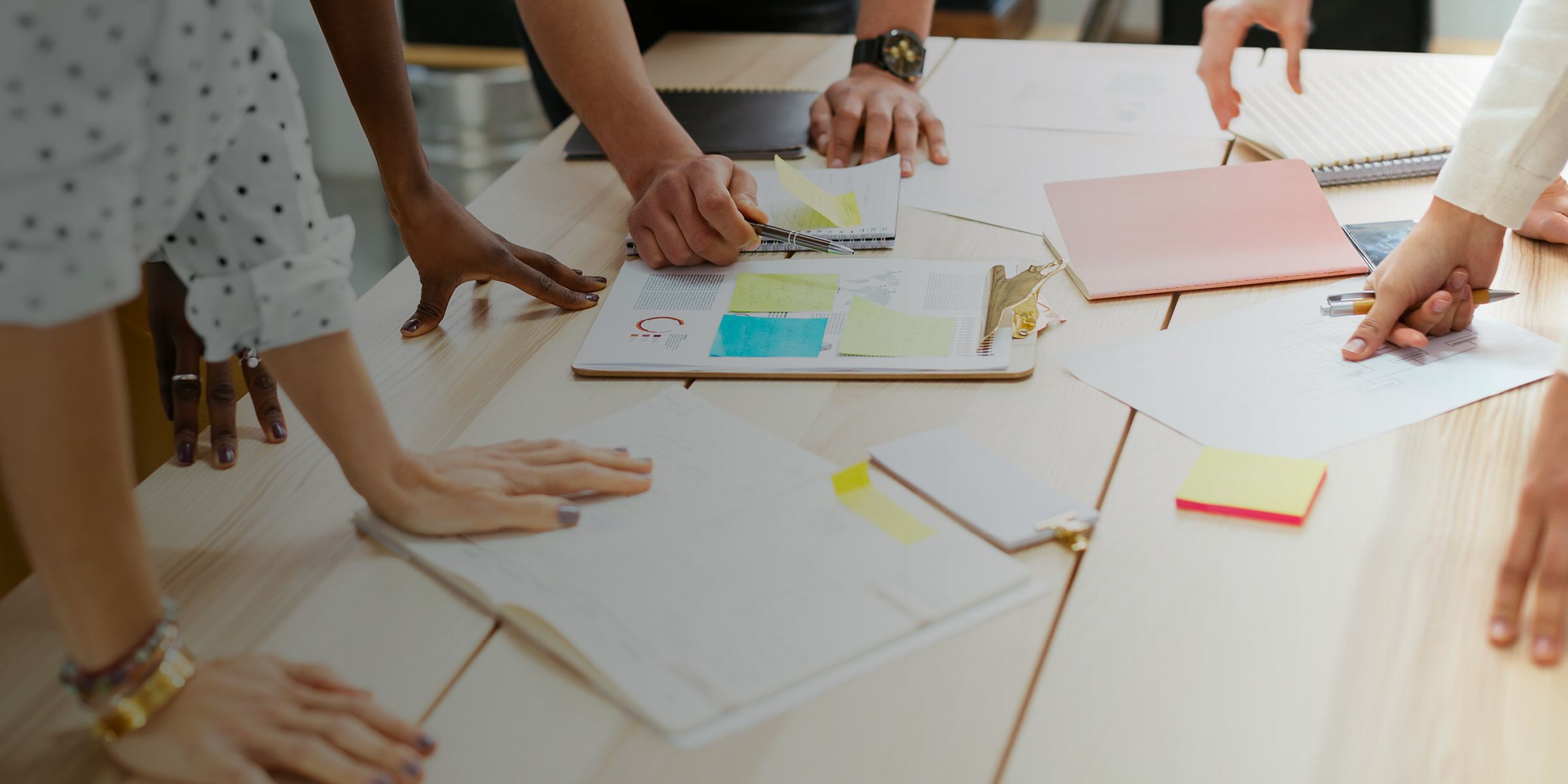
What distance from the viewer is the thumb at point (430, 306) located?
1105 mm

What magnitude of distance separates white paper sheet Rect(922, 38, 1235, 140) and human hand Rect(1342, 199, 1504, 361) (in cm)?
46

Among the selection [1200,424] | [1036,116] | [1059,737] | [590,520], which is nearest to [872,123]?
[1036,116]

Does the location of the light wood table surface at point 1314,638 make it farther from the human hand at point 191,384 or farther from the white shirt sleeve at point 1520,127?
the human hand at point 191,384

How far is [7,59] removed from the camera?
505mm

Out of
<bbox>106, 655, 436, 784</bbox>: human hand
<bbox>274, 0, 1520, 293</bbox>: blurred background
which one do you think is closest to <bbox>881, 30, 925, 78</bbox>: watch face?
<bbox>106, 655, 436, 784</bbox>: human hand

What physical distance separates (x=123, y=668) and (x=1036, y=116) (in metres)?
1.29

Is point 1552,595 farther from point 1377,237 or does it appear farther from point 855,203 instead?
point 855,203

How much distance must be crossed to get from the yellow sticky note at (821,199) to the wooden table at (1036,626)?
330 millimetres

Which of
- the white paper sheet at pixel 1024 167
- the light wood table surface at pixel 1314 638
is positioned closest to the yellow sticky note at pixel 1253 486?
the light wood table surface at pixel 1314 638

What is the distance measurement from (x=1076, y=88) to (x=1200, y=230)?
1.79ft

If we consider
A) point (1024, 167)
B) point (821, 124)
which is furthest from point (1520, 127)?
point (821, 124)

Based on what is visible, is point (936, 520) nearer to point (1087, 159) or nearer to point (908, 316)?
point (908, 316)

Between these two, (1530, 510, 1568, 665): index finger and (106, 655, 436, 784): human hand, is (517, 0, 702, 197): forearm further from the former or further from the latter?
(1530, 510, 1568, 665): index finger

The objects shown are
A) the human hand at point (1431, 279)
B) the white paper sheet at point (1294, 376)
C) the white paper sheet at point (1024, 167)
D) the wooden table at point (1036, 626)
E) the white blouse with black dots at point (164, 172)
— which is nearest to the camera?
the white blouse with black dots at point (164, 172)
